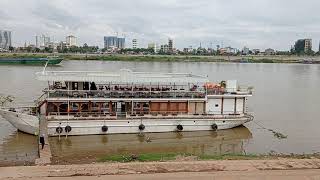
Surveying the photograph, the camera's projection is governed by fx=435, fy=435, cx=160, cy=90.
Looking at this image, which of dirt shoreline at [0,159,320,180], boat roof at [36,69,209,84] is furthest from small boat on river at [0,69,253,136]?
dirt shoreline at [0,159,320,180]

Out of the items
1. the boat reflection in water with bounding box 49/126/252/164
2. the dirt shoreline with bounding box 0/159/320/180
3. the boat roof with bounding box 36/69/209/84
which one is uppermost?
the boat roof with bounding box 36/69/209/84

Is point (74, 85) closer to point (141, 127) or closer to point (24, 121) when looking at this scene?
point (24, 121)

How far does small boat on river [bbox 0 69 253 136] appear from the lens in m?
31.4

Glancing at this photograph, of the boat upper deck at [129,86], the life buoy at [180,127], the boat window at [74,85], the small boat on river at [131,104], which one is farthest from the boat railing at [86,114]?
the life buoy at [180,127]

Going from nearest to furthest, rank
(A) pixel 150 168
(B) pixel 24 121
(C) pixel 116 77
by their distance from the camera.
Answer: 1. (A) pixel 150 168
2. (B) pixel 24 121
3. (C) pixel 116 77

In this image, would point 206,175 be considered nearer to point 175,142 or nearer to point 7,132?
point 175,142

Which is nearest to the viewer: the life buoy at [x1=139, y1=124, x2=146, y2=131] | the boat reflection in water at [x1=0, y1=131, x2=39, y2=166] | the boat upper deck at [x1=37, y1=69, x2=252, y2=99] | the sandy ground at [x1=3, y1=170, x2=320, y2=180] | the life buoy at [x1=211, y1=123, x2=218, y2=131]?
the sandy ground at [x1=3, y1=170, x2=320, y2=180]

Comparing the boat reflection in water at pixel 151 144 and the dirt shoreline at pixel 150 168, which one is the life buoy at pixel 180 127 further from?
the dirt shoreline at pixel 150 168

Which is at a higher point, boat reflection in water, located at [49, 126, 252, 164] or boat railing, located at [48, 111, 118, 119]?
boat railing, located at [48, 111, 118, 119]

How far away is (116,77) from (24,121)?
726 cm

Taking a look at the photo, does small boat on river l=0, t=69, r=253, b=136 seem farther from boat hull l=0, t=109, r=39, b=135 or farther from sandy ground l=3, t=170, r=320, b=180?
sandy ground l=3, t=170, r=320, b=180

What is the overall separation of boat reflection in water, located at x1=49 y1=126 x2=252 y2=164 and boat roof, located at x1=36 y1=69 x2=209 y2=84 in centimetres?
401

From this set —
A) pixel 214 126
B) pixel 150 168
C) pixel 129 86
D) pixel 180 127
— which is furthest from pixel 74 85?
pixel 150 168

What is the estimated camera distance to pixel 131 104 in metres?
33.0
